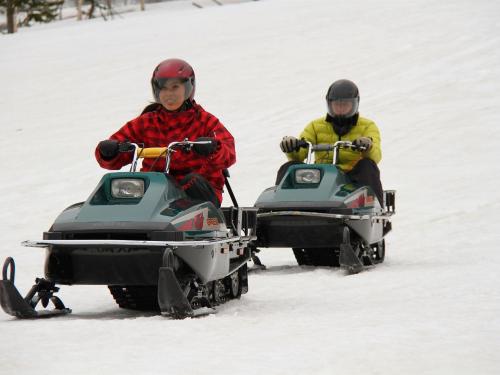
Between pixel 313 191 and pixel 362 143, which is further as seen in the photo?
pixel 362 143

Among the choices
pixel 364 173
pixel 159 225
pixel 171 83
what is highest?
pixel 171 83

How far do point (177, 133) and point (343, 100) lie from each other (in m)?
3.35

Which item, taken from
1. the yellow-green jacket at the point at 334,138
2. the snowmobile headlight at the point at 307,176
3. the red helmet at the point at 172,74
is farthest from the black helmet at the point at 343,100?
the red helmet at the point at 172,74

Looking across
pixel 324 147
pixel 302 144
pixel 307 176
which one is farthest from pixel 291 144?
pixel 307 176

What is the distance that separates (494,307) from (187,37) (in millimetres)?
25631

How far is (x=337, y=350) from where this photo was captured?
5426 millimetres

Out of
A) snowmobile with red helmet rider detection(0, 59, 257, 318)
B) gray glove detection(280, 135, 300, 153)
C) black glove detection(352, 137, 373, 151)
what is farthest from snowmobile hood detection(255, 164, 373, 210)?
snowmobile with red helmet rider detection(0, 59, 257, 318)

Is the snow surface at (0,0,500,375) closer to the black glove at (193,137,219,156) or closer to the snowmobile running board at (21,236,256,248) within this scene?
the snowmobile running board at (21,236,256,248)

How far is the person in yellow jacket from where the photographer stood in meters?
10.7

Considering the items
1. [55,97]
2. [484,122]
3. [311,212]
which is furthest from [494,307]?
[55,97]

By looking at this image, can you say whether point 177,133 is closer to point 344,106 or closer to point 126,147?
point 126,147

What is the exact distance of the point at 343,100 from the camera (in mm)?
11031

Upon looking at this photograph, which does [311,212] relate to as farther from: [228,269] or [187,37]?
[187,37]

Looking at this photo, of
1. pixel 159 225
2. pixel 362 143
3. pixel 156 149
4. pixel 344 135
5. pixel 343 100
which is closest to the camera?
A: pixel 159 225
